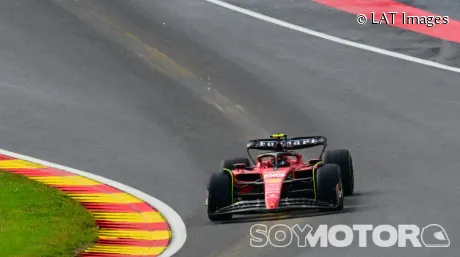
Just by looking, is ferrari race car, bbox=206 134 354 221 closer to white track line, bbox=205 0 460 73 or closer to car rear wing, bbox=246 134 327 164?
car rear wing, bbox=246 134 327 164

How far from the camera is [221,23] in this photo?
1208 inches

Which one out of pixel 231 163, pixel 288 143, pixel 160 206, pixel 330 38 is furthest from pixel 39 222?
pixel 330 38

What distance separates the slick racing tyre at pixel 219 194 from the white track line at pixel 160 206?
0.46 m

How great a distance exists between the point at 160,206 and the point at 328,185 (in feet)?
9.34

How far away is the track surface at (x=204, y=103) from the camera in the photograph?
766 inches

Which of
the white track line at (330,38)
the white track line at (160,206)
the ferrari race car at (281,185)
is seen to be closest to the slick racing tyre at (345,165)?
the ferrari race car at (281,185)

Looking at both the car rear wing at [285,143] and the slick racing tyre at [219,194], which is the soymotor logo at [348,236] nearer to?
the slick racing tyre at [219,194]

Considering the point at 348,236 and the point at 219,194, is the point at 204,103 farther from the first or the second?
the point at 348,236

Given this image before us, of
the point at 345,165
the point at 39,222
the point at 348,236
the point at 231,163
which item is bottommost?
the point at 348,236

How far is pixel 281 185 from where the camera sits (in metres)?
17.6

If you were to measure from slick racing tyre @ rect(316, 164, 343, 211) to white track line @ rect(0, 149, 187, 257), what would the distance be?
6.11 feet

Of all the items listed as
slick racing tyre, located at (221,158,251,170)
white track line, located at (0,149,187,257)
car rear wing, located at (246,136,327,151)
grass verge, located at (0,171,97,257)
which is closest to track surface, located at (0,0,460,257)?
white track line, located at (0,149,187,257)

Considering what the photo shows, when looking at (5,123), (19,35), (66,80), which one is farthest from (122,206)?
(19,35)

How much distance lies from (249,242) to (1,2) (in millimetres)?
17385
